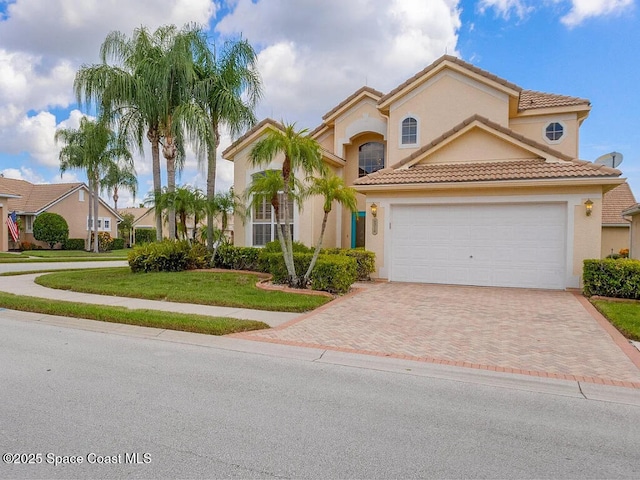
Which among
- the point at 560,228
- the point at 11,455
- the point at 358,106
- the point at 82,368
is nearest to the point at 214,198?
the point at 358,106

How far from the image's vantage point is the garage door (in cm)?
1216

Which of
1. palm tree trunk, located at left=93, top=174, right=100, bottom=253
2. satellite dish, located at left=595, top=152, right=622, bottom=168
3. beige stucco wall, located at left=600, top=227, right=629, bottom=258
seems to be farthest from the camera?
palm tree trunk, located at left=93, top=174, right=100, bottom=253

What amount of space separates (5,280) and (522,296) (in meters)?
16.4

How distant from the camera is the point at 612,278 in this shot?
410 inches

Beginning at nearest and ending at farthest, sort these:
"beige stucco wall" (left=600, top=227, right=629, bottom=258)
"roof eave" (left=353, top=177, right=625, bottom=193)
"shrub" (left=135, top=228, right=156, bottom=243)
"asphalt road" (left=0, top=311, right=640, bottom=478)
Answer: "asphalt road" (left=0, top=311, right=640, bottom=478), "roof eave" (left=353, top=177, right=625, bottom=193), "beige stucco wall" (left=600, top=227, right=629, bottom=258), "shrub" (left=135, top=228, right=156, bottom=243)

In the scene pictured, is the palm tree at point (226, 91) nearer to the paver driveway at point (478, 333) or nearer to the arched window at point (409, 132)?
the arched window at point (409, 132)

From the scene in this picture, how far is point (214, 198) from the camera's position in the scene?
15.5m

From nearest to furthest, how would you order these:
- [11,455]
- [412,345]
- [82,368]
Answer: [11,455], [82,368], [412,345]

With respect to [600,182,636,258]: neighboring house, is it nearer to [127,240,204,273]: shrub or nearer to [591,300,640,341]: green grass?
[591,300,640,341]: green grass

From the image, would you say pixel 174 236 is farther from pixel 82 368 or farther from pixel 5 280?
pixel 82 368

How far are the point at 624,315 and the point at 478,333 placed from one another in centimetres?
361

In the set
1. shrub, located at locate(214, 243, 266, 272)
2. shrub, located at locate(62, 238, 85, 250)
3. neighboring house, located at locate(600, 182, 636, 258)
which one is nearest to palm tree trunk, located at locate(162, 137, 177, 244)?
shrub, located at locate(214, 243, 266, 272)

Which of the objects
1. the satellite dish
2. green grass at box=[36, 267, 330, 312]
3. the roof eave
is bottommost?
green grass at box=[36, 267, 330, 312]

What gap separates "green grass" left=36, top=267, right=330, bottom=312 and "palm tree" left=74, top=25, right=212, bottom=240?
312 cm
